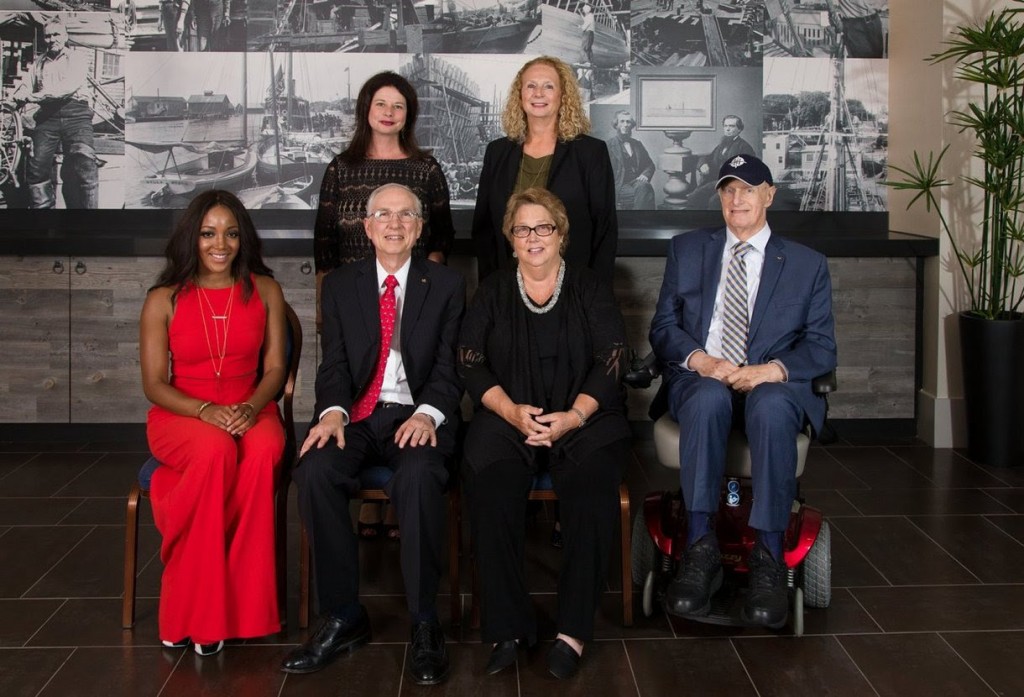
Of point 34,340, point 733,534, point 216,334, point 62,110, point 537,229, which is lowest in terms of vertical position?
point 733,534

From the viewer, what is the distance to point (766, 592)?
3.42 metres

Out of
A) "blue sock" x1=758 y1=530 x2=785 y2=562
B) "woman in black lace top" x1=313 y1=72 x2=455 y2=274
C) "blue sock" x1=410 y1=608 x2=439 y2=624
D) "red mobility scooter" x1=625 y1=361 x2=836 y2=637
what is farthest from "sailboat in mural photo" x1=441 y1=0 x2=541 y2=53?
"blue sock" x1=410 y1=608 x2=439 y2=624

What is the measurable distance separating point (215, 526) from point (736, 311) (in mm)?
1755

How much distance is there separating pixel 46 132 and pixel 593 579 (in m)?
4.11

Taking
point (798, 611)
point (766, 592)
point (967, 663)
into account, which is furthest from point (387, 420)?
point (967, 663)

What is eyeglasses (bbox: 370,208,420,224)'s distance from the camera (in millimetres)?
3695

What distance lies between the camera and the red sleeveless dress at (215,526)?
3.38 meters

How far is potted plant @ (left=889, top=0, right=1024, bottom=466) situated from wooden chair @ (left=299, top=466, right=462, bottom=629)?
111 inches

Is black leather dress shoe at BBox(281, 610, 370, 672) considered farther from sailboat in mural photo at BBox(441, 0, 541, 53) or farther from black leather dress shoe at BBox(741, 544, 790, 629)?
sailboat in mural photo at BBox(441, 0, 541, 53)

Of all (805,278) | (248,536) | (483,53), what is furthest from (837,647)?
(483,53)

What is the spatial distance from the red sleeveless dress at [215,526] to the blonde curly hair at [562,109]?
1493 millimetres

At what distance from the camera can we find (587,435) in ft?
11.6

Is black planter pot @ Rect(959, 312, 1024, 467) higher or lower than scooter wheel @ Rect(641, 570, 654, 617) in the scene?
higher

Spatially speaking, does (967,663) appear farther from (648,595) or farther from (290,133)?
(290,133)
